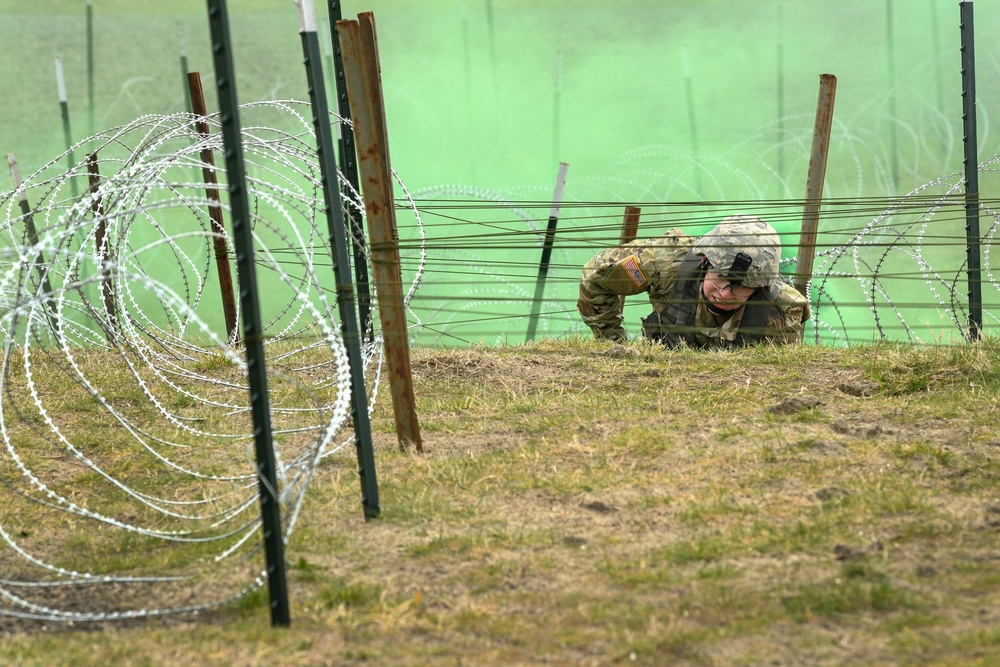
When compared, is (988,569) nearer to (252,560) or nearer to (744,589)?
(744,589)

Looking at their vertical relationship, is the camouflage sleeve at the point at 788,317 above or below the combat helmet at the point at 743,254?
below

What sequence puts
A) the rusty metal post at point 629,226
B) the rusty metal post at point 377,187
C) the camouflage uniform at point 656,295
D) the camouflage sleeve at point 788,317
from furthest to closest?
1. the rusty metal post at point 629,226
2. the camouflage uniform at point 656,295
3. the camouflage sleeve at point 788,317
4. the rusty metal post at point 377,187

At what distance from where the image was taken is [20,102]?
17.1 metres

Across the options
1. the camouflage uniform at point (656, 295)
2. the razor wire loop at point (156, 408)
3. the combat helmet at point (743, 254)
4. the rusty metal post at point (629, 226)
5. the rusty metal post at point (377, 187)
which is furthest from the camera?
the rusty metal post at point (629, 226)

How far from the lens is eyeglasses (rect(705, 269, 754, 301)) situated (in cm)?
814

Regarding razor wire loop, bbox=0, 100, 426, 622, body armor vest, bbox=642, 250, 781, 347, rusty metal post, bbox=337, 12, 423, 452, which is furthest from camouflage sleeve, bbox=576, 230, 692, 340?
rusty metal post, bbox=337, 12, 423, 452

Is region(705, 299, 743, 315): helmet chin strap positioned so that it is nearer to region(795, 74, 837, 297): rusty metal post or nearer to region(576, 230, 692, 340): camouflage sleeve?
region(576, 230, 692, 340): camouflage sleeve

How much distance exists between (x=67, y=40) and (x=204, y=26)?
2084mm

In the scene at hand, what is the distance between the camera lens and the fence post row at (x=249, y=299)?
355cm

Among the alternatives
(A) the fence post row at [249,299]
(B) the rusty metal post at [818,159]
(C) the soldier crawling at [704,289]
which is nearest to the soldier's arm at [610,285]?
(C) the soldier crawling at [704,289]

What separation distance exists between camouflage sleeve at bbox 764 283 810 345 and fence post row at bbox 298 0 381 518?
4.26 m

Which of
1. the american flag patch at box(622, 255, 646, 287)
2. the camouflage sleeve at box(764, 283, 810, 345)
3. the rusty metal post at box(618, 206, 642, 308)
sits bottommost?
the camouflage sleeve at box(764, 283, 810, 345)

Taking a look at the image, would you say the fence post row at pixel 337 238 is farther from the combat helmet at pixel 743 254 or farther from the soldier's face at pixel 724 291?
the soldier's face at pixel 724 291

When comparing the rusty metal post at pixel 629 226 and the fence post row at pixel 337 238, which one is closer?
the fence post row at pixel 337 238
